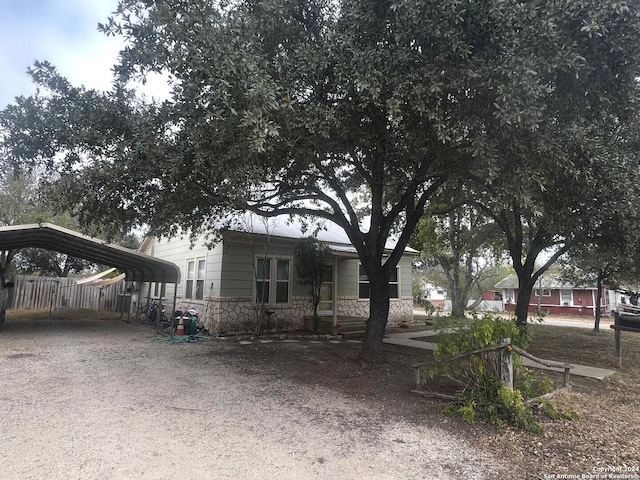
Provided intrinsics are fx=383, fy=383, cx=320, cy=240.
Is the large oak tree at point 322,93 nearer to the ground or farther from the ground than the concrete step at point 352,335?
farther from the ground

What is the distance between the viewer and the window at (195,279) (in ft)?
40.8

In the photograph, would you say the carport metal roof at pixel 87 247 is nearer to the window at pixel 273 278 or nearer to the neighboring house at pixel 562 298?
the window at pixel 273 278

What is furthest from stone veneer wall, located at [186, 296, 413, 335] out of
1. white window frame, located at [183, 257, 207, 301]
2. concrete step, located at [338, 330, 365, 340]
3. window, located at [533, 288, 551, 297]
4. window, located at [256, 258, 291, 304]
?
window, located at [533, 288, 551, 297]

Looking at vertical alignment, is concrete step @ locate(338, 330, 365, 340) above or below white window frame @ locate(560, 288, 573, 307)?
below

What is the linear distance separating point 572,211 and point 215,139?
5787 millimetres

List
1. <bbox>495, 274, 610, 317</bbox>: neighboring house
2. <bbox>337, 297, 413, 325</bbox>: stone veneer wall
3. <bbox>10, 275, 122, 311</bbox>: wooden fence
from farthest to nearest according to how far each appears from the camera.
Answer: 1. <bbox>495, 274, 610, 317</bbox>: neighboring house
2. <bbox>10, 275, 122, 311</bbox>: wooden fence
3. <bbox>337, 297, 413, 325</bbox>: stone veneer wall

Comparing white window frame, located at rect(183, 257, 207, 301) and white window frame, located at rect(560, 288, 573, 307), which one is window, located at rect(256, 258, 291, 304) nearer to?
white window frame, located at rect(183, 257, 207, 301)

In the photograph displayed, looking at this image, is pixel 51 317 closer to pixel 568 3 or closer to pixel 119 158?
pixel 119 158

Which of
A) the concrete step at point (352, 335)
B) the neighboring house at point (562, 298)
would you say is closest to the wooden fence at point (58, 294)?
the concrete step at point (352, 335)

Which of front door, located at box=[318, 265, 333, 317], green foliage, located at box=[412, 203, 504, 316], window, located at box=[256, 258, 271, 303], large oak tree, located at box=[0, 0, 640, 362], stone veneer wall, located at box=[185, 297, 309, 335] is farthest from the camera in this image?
green foliage, located at box=[412, 203, 504, 316]

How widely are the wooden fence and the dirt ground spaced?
36.6 feet

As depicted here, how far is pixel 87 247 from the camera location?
12.3 meters

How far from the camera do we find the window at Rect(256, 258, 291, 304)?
12094 mm

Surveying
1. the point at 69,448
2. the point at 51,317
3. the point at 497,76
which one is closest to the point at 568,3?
the point at 497,76
